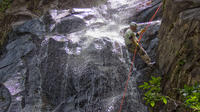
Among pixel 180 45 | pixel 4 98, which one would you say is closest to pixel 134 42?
pixel 180 45

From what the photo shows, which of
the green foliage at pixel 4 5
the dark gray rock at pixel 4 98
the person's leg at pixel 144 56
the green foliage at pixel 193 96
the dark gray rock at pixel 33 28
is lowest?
the dark gray rock at pixel 4 98

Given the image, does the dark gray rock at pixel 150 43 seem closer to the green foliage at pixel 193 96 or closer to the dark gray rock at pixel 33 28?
the green foliage at pixel 193 96

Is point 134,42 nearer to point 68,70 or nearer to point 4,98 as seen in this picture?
point 68,70

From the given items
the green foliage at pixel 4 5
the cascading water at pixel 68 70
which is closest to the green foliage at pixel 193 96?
→ the cascading water at pixel 68 70

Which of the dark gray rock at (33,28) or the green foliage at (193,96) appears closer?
the green foliage at (193,96)

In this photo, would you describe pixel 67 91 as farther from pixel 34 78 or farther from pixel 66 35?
pixel 66 35

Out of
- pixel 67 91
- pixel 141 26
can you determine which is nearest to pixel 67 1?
pixel 141 26

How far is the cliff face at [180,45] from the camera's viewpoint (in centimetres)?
379

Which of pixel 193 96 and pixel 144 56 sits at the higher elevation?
pixel 144 56

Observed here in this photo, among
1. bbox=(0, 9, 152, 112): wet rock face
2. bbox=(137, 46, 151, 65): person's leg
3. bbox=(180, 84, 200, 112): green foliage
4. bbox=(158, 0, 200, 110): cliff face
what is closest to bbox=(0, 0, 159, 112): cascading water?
bbox=(0, 9, 152, 112): wet rock face

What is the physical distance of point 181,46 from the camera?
13.7 ft

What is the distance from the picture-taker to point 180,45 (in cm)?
421

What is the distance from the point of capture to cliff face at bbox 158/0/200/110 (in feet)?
12.4

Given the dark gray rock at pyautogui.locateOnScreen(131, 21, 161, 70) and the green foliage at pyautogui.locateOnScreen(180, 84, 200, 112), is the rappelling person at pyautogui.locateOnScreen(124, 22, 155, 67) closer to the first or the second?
the dark gray rock at pyautogui.locateOnScreen(131, 21, 161, 70)
